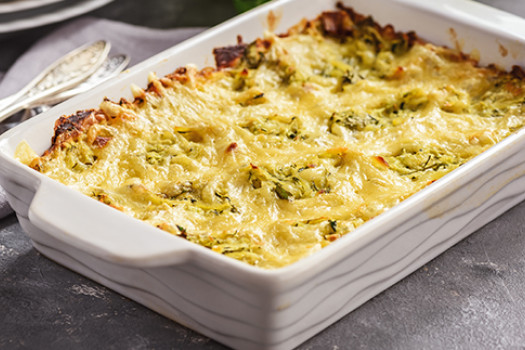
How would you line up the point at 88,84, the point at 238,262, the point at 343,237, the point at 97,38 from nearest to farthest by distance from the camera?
the point at 238,262, the point at 343,237, the point at 88,84, the point at 97,38

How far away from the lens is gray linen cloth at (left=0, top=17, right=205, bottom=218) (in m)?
4.11

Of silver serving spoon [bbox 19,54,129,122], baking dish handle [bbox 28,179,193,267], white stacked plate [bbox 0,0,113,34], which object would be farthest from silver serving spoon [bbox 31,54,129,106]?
baking dish handle [bbox 28,179,193,267]

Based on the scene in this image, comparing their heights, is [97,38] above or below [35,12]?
below

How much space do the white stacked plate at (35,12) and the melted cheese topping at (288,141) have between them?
3.70ft

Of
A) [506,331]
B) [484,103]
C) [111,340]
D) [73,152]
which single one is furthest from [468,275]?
[73,152]

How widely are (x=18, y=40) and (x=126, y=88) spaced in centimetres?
134

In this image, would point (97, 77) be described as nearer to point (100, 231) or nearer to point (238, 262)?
point (100, 231)

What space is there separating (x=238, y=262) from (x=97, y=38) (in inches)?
92.5

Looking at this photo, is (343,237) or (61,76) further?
(61,76)

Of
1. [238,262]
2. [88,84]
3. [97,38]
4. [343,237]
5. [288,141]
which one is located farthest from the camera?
[97,38]

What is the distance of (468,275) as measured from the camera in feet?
9.47

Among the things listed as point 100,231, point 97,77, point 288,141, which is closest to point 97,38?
point 97,77

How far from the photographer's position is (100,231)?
2.47 m

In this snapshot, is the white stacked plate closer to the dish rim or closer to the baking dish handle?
the dish rim
